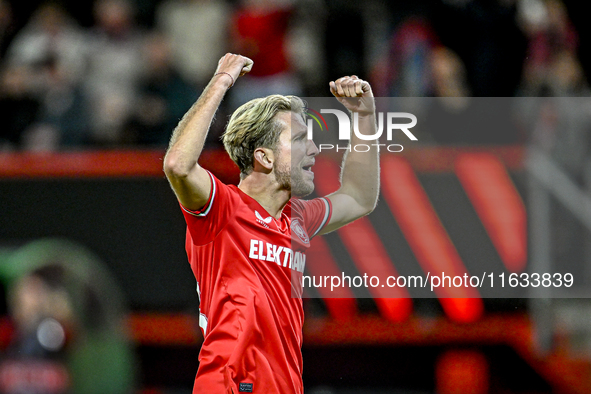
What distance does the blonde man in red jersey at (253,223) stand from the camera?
373 cm

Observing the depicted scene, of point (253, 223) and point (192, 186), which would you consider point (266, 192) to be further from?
point (192, 186)

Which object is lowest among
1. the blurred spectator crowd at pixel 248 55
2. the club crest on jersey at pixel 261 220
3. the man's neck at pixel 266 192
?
the club crest on jersey at pixel 261 220

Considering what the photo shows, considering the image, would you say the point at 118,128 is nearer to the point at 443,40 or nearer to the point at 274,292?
the point at 443,40

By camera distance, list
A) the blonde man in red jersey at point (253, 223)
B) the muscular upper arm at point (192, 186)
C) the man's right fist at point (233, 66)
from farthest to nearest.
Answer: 1. the man's right fist at point (233, 66)
2. the blonde man in red jersey at point (253, 223)
3. the muscular upper arm at point (192, 186)

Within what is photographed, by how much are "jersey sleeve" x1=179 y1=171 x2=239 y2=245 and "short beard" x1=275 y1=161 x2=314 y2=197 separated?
331 mm

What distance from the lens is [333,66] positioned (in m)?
9.51

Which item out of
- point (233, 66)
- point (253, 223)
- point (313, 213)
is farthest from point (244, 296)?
point (233, 66)

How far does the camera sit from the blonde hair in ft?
13.5

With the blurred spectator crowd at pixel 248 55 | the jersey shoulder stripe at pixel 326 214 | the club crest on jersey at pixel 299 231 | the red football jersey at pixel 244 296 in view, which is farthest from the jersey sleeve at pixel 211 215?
the blurred spectator crowd at pixel 248 55

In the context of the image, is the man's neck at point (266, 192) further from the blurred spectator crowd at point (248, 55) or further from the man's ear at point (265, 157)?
the blurred spectator crowd at point (248, 55)

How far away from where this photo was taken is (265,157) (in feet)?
13.6

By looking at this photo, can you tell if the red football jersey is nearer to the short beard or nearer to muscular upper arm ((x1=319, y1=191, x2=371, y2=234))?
the short beard

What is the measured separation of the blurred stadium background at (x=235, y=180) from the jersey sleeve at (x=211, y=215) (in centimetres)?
352

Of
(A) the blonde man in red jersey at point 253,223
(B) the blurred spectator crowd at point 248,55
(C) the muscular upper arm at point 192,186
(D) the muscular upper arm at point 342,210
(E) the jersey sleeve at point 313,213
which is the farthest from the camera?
(B) the blurred spectator crowd at point 248,55
